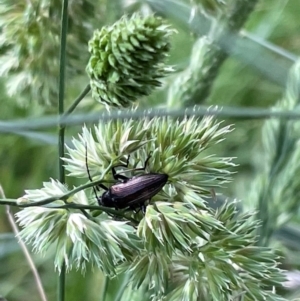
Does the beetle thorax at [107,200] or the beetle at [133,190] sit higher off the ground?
the beetle at [133,190]

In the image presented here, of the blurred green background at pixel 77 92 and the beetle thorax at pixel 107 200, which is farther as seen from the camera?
the blurred green background at pixel 77 92

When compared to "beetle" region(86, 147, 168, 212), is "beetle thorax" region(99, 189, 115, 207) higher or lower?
lower

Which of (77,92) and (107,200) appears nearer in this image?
(107,200)

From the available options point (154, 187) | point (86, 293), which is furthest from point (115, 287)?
point (154, 187)

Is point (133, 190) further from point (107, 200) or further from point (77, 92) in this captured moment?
point (77, 92)

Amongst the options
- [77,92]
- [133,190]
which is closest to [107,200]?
[133,190]
